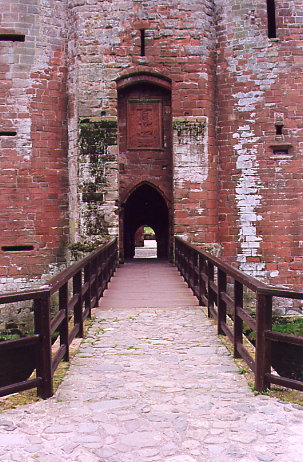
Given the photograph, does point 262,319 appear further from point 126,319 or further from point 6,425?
point 126,319

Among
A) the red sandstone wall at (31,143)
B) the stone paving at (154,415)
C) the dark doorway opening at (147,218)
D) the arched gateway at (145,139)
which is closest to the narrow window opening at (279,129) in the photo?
the arched gateway at (145,139)

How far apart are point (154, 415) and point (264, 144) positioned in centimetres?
855

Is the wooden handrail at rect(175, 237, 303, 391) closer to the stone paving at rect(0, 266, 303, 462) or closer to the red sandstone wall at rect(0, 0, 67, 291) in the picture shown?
the stone paving at rect(0, 266, 303, 462)

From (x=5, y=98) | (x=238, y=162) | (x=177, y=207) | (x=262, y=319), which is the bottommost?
(x=262, y=319)

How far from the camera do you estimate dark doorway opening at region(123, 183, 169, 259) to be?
620 inches

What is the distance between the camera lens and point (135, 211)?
16.6 m

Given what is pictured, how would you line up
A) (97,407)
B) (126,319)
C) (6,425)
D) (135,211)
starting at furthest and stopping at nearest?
1. (135,211)
2. (126,319)
3. (97,407)
4. (6,425)

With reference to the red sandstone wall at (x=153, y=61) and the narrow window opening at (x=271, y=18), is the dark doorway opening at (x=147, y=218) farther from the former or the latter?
the narrow window opening at (x=271, y=18)

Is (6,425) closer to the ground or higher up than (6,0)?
closer to the ground

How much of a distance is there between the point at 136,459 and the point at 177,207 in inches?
332

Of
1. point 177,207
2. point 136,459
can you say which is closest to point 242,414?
point 136,459

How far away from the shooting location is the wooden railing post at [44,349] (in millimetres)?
3479

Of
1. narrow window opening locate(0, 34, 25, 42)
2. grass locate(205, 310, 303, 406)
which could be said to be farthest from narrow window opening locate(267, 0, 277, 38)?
grass locate(205, 310, 303, 406)

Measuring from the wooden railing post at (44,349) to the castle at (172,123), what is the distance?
7.28m
